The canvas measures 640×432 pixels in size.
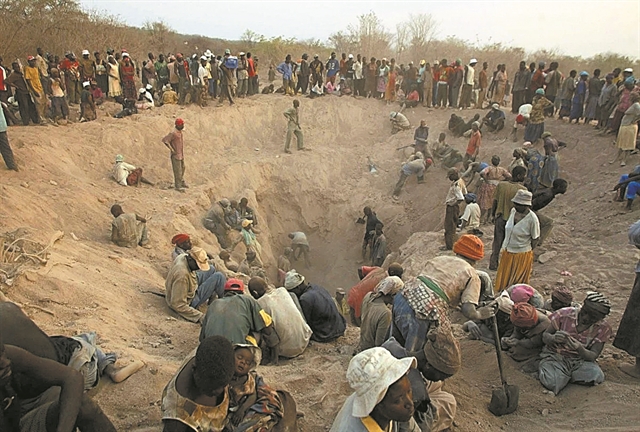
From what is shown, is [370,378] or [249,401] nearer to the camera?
[370,378]

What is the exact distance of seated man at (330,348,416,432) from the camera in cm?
200

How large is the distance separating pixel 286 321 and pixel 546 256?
492cm

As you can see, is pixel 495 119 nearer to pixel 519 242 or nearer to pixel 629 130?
pixel 629 130

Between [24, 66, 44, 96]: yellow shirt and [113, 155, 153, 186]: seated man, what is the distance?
263 cm

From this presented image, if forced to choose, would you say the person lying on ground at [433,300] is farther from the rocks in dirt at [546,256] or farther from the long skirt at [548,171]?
the long skirt at [548,171]

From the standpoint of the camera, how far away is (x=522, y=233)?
17.4ft

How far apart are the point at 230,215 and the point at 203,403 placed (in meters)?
7.89

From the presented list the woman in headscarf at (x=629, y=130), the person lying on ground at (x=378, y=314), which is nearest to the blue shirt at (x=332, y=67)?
the woman in headscarf at (x=629, y=130)

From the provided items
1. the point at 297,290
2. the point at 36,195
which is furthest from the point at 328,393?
the point at 36,195

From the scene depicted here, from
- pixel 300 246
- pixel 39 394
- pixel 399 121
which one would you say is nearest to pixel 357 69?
pixel 399 121

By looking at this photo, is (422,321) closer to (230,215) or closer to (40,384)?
(40,384)

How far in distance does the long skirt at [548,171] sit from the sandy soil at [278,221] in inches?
27.0

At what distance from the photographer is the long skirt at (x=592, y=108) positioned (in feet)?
37.3

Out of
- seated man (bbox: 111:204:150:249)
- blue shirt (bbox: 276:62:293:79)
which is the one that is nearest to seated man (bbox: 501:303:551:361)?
seated man (bbox: 111:204:150:249)
